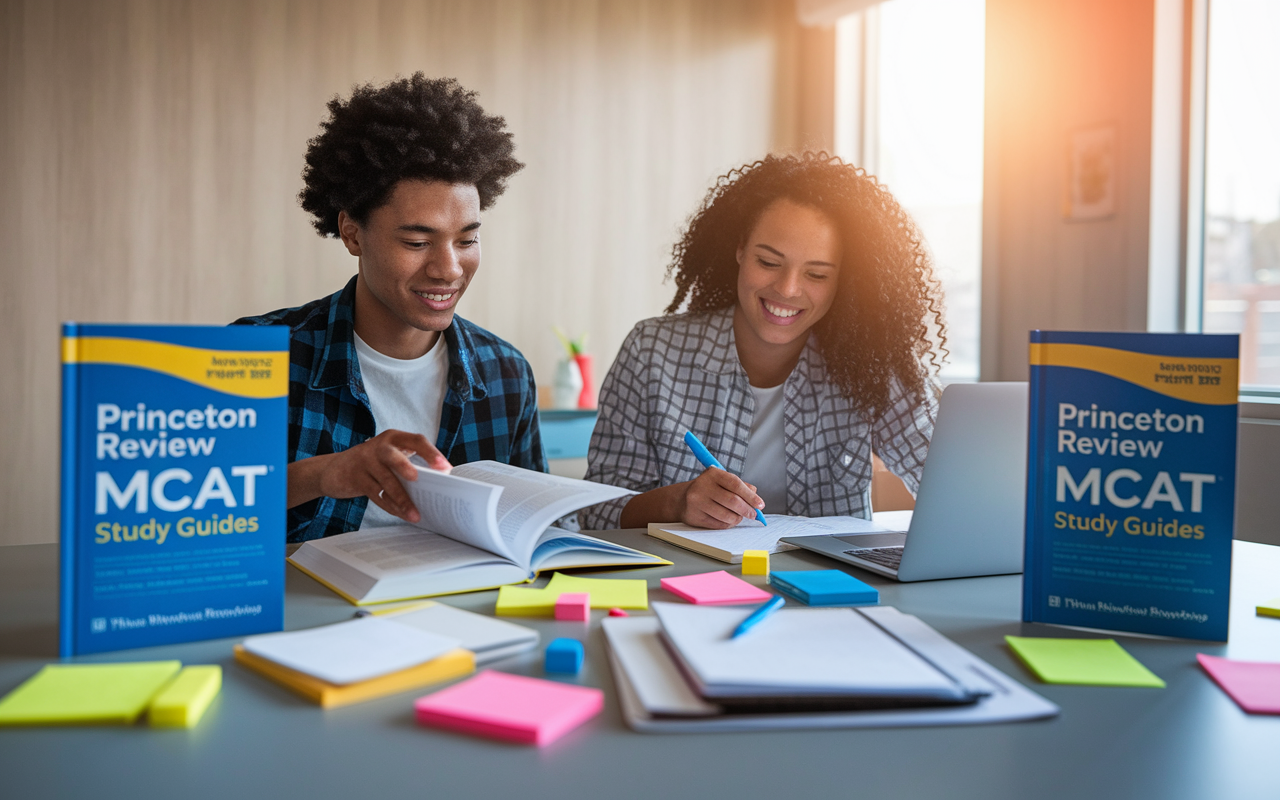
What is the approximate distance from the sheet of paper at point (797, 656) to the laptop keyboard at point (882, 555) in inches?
10.6

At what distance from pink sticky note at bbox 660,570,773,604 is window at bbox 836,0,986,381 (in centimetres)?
265

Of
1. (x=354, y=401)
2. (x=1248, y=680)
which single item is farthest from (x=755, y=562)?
(x=354, y=401)

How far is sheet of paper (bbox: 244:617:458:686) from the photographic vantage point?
621mm

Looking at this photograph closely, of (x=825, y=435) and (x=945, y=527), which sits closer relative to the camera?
(x=945, y=527)

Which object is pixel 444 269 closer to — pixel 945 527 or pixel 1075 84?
pixel 945 527

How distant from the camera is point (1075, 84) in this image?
2.83 metres

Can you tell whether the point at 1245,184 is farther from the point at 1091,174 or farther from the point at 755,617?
the point at 755,617

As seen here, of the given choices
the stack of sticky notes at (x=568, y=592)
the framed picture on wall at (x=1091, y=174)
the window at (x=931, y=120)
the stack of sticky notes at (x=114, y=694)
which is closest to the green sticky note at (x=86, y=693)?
the stack of sticky notes at (x=114, y=694)

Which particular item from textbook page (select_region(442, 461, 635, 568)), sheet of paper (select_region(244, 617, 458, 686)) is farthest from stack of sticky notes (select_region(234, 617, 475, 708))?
textbook page (select_region(442, 461, 635, 568))

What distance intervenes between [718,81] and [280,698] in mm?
3772

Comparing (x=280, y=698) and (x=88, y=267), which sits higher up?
(x=88, y=267)

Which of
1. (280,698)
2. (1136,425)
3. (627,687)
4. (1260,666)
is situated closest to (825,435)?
(1136,425)

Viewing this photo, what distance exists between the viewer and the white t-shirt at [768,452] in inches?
65.1

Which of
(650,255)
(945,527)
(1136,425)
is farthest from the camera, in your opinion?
(650,255)
